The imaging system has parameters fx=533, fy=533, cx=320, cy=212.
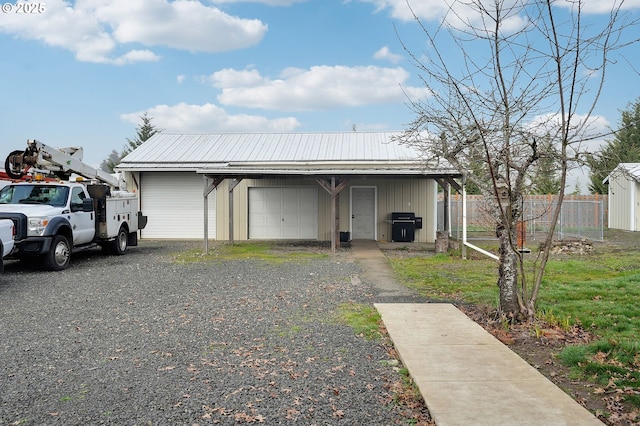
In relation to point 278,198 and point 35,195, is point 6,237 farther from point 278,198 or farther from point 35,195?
point 278,198

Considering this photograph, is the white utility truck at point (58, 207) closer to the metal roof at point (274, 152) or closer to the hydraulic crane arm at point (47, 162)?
the hydraulic crane arm at point (47, 162)

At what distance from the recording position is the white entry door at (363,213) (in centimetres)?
2031

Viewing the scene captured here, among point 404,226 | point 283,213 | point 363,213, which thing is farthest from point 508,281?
point 283,213

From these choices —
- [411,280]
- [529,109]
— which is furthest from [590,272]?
[529,109]

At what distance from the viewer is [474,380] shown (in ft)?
15.1

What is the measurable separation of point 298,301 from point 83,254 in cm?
998

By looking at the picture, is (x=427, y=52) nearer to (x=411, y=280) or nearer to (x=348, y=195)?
(x=411, y=280)

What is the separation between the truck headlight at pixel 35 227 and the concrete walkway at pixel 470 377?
8014 millimetres

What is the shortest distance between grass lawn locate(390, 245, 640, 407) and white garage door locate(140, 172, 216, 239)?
30.2 ft

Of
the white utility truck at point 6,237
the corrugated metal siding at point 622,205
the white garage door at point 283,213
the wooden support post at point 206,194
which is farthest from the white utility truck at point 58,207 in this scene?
the corrugated metal siding at point 622,205

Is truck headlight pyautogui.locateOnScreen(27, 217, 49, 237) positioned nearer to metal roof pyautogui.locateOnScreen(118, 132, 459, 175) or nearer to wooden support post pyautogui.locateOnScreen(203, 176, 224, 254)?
wooden support post pyautogui.locateOnScreen(203, 176, 224, 254)

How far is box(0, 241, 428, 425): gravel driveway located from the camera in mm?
4094

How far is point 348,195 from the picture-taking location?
20281 mm

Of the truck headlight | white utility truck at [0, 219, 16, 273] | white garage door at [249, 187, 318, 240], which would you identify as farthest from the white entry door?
Result: white utility truck at [0, 219, 16, 273]
